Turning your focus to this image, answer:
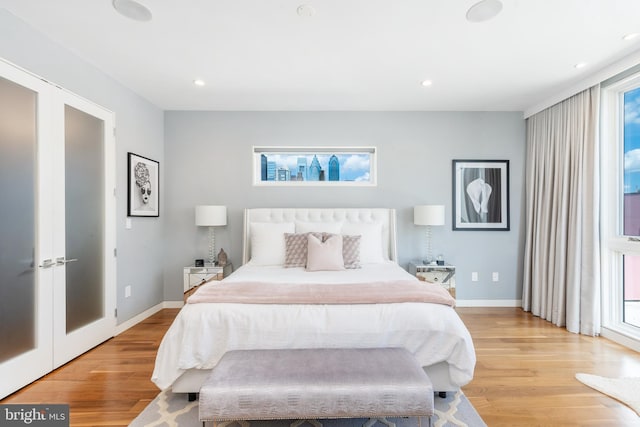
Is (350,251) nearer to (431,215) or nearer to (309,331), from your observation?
(431,215)

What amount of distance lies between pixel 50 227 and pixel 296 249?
6.88 feet

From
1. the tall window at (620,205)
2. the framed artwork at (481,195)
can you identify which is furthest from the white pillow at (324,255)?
the tall window at (620,205)

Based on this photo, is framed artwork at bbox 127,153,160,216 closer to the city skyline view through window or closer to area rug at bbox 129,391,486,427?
the city skyline view through window

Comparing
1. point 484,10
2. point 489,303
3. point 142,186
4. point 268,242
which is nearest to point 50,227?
point 142,186

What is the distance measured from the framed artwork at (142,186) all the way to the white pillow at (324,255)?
2009 millimetres

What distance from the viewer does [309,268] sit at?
10.2 feet

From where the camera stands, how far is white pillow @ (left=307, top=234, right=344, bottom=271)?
10.1ft

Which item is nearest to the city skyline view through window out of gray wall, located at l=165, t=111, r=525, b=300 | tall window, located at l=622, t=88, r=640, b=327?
gray wall, located at l=165, t=111, r=525, b=300

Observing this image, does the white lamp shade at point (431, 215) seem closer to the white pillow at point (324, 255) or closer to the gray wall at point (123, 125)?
the white pillow at point (324, 255)

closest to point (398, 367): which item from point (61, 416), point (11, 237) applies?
point (61, 416)

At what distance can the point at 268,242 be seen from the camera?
11.5ft

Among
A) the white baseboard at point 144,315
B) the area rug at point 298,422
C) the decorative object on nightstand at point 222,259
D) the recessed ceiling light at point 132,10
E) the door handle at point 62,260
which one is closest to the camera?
the area rug at point 298,422

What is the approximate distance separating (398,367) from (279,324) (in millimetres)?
736

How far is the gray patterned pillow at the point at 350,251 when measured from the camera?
324 cm
